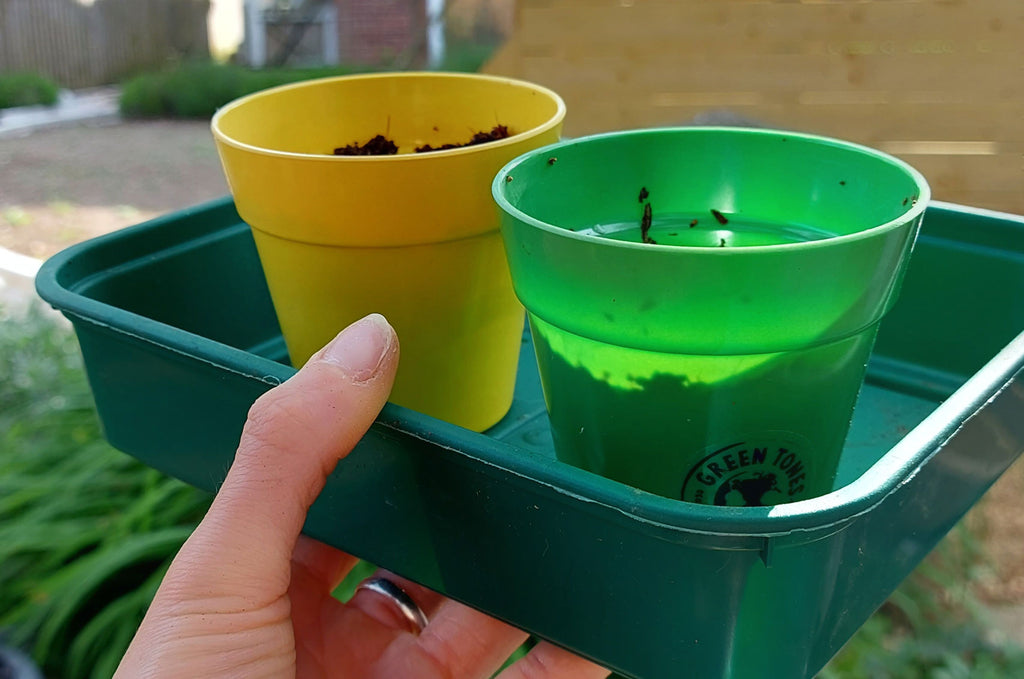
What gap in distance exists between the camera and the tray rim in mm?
349

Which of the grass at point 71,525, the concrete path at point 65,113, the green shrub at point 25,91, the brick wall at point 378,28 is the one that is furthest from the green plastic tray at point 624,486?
the brick wall at point 378,28

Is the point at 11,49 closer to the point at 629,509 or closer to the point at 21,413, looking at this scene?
the point at 21,413

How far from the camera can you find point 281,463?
45cm

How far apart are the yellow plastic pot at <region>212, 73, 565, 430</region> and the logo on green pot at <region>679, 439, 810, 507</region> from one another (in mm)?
183

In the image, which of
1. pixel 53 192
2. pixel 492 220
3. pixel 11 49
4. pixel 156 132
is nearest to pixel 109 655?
pixel 492 220

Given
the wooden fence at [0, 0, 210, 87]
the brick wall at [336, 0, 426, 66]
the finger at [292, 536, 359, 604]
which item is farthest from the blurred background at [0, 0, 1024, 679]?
the wooden fence at [0, 0, 210, 87]

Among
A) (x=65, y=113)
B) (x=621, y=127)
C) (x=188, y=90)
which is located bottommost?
(x=65, y=113)

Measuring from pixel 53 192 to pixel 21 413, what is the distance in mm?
2648

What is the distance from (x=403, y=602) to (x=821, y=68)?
187 cm

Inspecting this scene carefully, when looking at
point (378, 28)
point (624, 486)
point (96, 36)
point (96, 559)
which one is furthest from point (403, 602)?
point (96, 36)

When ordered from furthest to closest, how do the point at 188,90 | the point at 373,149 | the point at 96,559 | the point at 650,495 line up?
the point at 188,90 < the point at 96,559 < the point at 373,149 < the point at 650,495

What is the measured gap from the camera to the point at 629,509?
37 cm

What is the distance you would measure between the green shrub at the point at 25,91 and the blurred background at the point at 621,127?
90 centimetres

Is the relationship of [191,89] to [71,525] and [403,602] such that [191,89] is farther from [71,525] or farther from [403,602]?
[403,602]
